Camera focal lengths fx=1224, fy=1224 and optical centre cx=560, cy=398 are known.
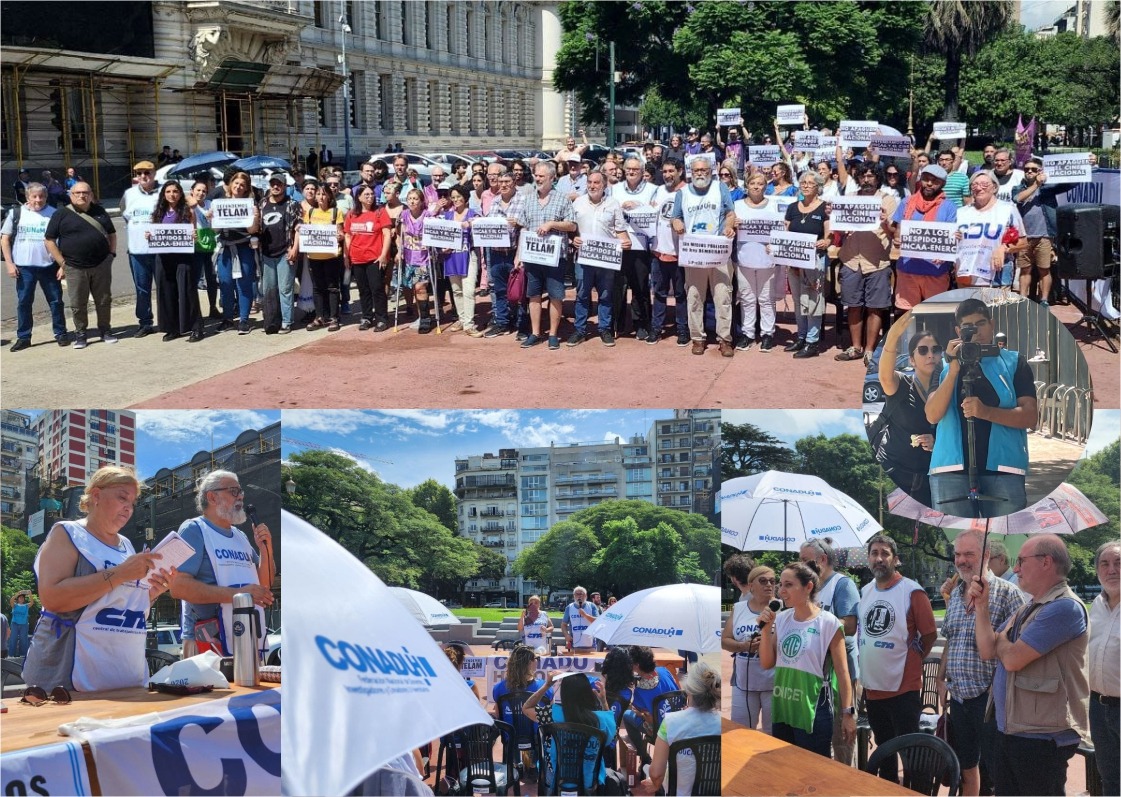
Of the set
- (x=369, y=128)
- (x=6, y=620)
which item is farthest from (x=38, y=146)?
(x=6, y=620)

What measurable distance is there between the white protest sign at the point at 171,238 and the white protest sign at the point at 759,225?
5682 millimetres

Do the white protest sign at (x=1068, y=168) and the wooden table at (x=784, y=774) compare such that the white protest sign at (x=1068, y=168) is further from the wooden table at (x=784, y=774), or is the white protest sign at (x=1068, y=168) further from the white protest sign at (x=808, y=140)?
the wooden table at (x=784, y=774)

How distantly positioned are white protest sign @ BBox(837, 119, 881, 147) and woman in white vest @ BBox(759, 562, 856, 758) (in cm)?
1603

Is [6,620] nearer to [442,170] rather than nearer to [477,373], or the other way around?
[477,373]

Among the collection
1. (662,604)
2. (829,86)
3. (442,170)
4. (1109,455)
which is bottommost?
(662,604)

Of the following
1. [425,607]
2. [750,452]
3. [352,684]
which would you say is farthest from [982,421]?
[352,684]

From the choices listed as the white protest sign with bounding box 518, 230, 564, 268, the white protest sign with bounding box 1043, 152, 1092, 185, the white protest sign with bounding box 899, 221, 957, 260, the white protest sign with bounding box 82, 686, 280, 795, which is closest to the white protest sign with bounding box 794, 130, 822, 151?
the white protest sign with bounding box 1043, 152, 1092, 185

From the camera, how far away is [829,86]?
46250 millimetres

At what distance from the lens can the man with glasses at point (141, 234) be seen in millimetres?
12875

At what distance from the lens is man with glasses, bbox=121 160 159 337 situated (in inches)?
507

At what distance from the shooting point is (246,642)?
4.44 meters

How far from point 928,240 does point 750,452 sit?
20.5 ft

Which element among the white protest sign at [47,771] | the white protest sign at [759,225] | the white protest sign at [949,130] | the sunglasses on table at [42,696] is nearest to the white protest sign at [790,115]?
the white protest sign at [949,130]

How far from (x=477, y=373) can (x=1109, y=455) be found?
7.51m
